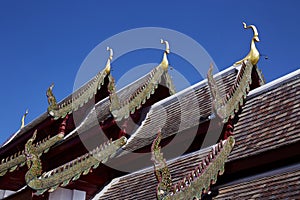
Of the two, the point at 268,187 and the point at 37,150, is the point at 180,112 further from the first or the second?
the point at 268,187

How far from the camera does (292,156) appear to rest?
5398mm

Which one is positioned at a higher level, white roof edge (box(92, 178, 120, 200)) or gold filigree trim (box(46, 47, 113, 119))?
gold filigree trim (box(46, 47, 113, 119))

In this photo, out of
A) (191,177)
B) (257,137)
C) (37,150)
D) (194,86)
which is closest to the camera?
(191,177)

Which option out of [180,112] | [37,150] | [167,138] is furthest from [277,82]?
[37,150]

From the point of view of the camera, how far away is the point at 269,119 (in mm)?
6328

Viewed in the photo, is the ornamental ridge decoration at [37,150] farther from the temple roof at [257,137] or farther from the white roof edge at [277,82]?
the white roof edge at [277,82]

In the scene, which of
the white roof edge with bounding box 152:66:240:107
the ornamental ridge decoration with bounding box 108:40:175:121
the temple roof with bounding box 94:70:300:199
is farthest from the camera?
the white roof edge with bounding box 152:66:240:107

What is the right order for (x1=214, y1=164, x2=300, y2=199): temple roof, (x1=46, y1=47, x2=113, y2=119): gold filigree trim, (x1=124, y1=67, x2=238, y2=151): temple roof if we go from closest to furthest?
1. (x1=214, y1=164, x2=300, y2=199): temple roof
2. (x1=124, y1=67, x2=238, y2=151): temple roof
3. (x1=46, y1=47, x2=113, y2=119): gold filigree trim

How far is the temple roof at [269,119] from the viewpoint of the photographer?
5.66 m

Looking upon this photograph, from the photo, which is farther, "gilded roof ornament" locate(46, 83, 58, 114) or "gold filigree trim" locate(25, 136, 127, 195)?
"gilded roof ornament" locate(46, 83, 58, 114)

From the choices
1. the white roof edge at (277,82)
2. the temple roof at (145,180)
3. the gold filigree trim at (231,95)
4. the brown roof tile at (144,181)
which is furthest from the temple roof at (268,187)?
the white roof edge at (277,82)

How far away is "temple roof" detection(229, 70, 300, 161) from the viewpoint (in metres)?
5.66

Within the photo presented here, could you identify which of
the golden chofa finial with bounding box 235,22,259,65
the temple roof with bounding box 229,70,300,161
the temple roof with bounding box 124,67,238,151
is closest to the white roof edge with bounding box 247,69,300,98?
the temple roof with bounding box 229,70,300,161

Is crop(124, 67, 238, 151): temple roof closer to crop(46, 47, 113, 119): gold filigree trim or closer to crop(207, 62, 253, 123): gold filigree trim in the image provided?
crop(207, 62, 253, 123): gold filigree trim
